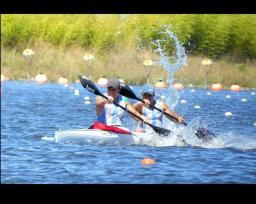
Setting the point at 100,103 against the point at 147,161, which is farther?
the point at 100,103

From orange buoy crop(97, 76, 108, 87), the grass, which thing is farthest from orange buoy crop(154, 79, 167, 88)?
orange buoy crop(97, 76, 108, 87)

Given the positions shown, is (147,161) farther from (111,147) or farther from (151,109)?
(151,109)

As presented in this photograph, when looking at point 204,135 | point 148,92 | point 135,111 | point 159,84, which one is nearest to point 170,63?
point 159,84

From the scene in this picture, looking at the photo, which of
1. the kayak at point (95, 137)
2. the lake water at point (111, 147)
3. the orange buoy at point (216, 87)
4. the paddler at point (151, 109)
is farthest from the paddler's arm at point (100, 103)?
the orange buoy at point (216, 87)

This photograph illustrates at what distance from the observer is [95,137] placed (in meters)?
7.37

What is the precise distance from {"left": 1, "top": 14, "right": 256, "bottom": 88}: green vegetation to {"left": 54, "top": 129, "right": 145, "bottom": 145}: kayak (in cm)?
47

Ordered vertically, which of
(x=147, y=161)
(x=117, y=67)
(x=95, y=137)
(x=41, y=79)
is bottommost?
(x=147, y=161)

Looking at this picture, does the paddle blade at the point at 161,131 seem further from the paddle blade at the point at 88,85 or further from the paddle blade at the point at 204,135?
the paddle blade at the point at 88,85

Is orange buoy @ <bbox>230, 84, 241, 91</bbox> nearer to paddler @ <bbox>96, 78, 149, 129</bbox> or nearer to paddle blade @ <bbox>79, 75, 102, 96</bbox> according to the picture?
paddler @ <bbox>96, 78, 149, 129</bbox>

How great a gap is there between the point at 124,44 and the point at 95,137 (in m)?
0.79

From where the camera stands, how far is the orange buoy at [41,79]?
719 centimetres

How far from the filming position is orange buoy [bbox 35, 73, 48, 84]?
7191mm

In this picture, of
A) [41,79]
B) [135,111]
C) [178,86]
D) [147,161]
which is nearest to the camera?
[147,161]
